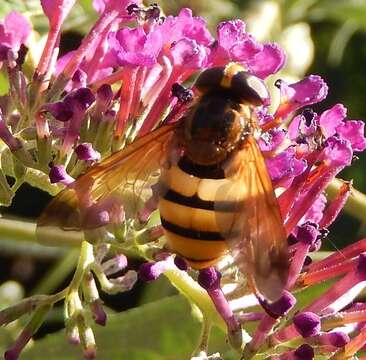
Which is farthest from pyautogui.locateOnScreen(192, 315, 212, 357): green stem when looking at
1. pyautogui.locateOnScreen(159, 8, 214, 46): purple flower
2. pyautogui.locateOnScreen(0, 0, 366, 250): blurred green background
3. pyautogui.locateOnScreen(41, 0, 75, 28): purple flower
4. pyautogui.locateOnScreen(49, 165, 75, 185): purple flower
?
pyautogui.locateOnScreen(0, 0, 366, 250): blurred green background

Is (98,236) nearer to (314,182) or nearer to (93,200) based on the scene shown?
(93,200)

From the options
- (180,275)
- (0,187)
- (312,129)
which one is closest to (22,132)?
(0,187)

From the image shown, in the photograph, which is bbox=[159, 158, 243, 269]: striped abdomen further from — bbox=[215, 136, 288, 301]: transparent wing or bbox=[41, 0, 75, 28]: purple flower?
bbox=[41, 0, 75, 28]: purple flower

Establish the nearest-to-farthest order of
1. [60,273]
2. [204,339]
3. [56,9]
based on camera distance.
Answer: [204,339] → [56,9] → [60,273]

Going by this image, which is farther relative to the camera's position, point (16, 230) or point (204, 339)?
point (16, 230)

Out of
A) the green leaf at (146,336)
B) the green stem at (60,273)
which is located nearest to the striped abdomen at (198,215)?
the green leaf at (146,336)

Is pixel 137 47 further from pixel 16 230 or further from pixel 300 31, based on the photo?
pixel 300 31

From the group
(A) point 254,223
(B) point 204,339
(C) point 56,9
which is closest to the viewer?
(A) point 254,223

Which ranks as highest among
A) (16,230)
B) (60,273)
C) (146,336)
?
(16,230)

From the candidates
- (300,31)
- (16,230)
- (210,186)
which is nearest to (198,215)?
(210,186)
